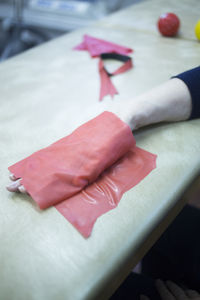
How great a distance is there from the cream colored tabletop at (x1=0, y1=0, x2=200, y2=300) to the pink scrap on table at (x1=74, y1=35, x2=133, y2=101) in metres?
0.02

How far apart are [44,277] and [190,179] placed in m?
0.33

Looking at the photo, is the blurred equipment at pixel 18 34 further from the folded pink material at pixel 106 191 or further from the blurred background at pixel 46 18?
the folded pink material at pixel 106 191

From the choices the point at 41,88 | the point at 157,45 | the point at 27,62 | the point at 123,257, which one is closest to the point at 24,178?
the point at 123,257

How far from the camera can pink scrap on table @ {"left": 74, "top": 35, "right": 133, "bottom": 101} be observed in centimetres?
76

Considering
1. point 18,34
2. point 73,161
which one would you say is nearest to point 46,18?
point 18,34

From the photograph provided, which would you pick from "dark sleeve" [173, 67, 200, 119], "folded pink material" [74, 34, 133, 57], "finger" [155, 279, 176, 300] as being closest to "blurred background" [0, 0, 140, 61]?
"folded pink material" [74, 34, 133, 57]

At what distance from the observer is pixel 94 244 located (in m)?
0.39

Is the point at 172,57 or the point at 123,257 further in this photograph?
the point at 172,57

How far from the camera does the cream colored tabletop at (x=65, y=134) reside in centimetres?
37

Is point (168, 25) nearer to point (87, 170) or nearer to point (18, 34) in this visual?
point (87, 170)

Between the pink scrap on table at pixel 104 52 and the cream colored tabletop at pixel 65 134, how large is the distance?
24mm

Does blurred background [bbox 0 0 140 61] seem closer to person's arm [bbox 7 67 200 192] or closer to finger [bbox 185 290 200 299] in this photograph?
person's arm [bbox 7 67 200 192]

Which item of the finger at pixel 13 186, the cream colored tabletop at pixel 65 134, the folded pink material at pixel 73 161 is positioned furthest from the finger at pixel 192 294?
the finger at pixel 13 186

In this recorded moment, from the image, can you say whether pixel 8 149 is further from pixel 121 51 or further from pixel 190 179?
pixel 121 51
